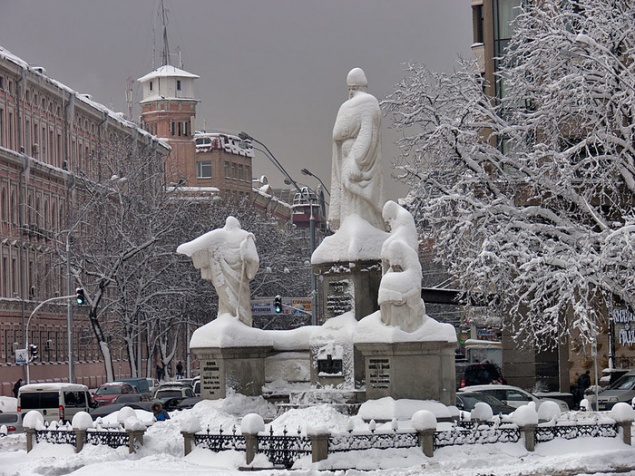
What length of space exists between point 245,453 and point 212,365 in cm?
458

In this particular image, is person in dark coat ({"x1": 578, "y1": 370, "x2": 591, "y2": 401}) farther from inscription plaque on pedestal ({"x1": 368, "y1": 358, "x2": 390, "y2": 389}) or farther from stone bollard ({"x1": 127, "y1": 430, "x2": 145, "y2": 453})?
stone bollard ({"x1": 127, "y1": 430, "x2": 145, "y2": 453})

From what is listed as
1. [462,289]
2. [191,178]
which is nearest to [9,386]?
[462,289]

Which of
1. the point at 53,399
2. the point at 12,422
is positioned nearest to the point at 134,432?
the point at 53,399

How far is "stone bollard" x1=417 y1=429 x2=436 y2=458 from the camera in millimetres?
21781

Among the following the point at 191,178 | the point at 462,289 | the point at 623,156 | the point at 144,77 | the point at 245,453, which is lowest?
the point at 245,453

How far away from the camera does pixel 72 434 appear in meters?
25.3

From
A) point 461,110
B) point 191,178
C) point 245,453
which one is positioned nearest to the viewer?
point 245,453

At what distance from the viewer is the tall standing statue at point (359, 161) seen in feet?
86.4

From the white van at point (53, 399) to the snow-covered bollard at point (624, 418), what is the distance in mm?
24295

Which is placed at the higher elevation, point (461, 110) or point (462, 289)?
point (461, 110)

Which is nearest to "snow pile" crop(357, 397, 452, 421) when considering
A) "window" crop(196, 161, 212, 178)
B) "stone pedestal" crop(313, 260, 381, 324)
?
"stone pedestal" crop(313, 260, 381, 324)

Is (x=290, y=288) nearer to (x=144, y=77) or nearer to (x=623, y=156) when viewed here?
(x=623, y=156)

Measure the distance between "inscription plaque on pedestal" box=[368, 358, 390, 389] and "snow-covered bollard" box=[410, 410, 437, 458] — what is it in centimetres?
188

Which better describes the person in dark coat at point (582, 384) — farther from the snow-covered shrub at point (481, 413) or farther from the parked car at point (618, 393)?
the snow-covered shrub at point (481, 413)
